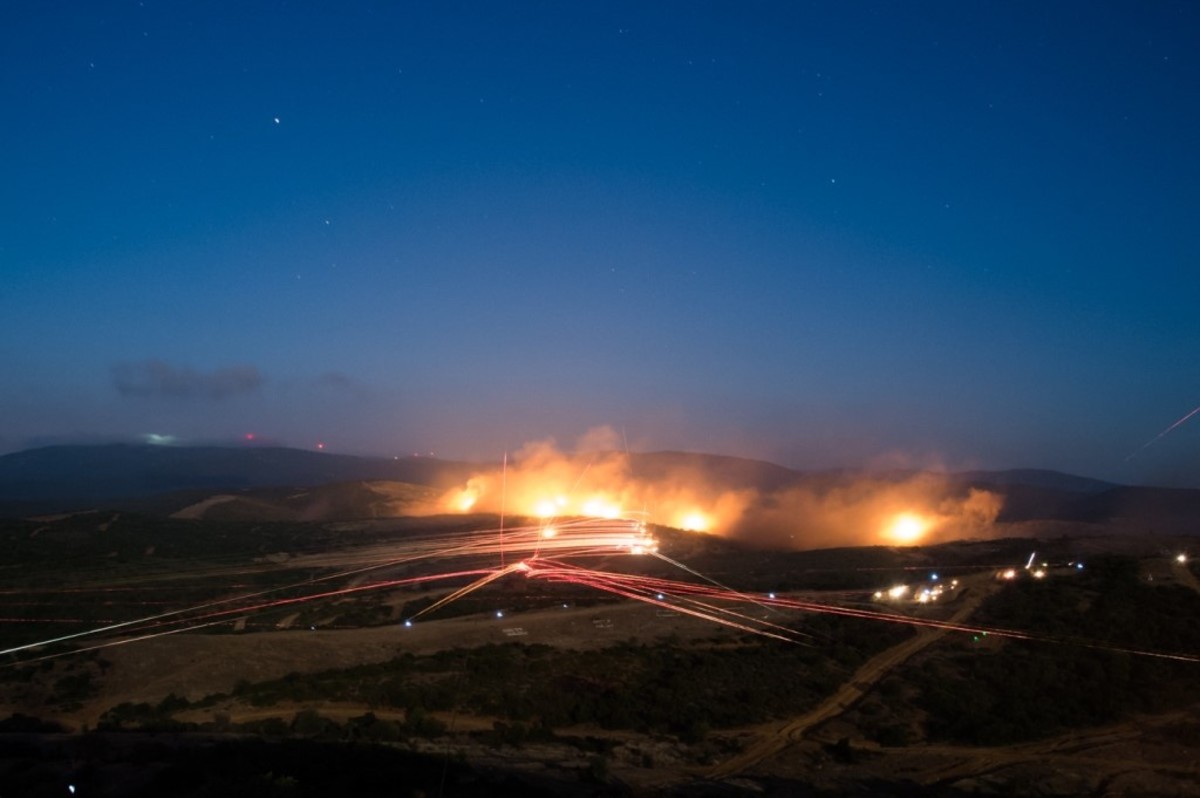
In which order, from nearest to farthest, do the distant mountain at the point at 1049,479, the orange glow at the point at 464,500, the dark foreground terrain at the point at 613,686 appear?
the dark foreground terrain at the point at 613,686
the orange glow at the point at 464,500
the distant mountain at the point at 1049,479

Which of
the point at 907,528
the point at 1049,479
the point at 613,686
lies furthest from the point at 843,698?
the point at 1049,479

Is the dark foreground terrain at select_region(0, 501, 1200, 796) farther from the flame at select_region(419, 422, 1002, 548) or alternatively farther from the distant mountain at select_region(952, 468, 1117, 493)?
the distant mountain at select_region(952, 468, 1117, 493)

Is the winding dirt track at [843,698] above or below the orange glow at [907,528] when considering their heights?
below

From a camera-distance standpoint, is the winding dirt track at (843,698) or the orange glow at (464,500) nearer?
the winding dirt track at (843,698)

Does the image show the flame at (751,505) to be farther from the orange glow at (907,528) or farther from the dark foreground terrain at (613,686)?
the dark foreground terrain at (613,686)

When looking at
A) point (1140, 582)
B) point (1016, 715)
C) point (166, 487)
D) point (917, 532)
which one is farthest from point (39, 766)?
point (166, 487)

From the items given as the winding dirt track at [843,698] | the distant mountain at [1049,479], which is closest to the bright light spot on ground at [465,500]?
the winding dirt track at [843,698]

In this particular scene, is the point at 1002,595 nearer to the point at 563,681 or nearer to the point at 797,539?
the point at 563,681
